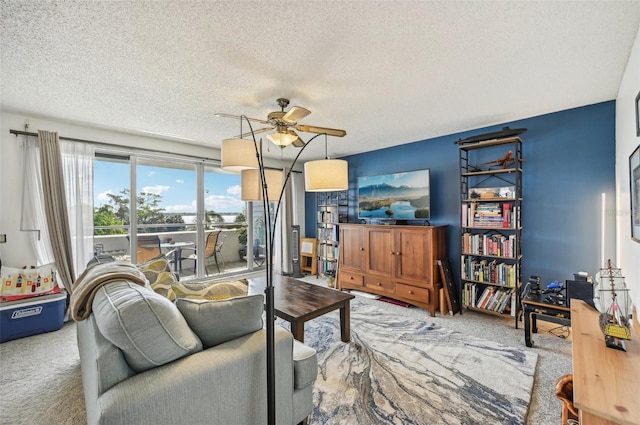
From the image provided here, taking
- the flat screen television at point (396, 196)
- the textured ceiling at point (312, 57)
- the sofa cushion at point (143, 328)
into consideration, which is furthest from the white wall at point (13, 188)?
Answer: the flat screen television at point (396, 196)

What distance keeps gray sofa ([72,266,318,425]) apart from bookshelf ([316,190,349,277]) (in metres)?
3.57

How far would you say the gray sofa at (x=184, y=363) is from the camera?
3.40 feet

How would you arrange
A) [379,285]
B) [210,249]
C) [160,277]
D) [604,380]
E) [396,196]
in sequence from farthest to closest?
[210,249] < [396,196] < [379,285] < [160,277] < [604,380]

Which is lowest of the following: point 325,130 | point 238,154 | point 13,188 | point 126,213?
point 126,213

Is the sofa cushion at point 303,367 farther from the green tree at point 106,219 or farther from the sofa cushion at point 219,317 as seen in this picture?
the green tree at point 106,219

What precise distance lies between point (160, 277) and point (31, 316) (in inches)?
71.0

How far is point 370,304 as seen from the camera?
374 cm

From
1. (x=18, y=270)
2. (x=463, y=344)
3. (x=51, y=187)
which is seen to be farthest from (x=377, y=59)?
(x=18, y=270)

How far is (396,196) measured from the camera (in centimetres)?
414

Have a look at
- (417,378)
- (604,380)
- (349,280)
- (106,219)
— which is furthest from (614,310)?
(106,219)

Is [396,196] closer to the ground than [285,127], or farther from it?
closer to the ground

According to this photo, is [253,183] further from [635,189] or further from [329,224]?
[329,224]

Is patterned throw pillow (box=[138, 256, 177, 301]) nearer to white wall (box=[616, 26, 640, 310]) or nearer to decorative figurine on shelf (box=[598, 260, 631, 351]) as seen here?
decorative figurine on shelf (box=[598, 260, 631, 351])

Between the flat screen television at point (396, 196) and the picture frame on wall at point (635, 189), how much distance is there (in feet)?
6.67
